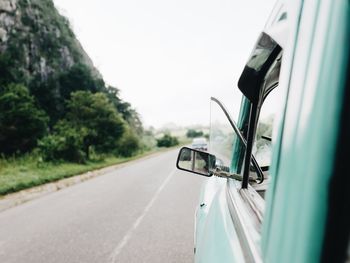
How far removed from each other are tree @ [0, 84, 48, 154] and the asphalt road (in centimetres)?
1272

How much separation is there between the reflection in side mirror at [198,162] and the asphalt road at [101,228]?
2.29 meters

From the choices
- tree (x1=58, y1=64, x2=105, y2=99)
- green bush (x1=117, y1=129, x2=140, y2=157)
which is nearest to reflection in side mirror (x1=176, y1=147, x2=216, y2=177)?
green bush (x1=117, y1=129, x2=140, y2=157)

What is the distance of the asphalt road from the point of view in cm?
410

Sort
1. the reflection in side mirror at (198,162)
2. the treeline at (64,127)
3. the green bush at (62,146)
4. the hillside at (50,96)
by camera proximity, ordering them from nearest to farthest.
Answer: the reflection in side mirror at (198,162), the green bush at (62,146), the treeline at (64,127), the hillside at (50,96)

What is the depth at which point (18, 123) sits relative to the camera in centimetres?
1939

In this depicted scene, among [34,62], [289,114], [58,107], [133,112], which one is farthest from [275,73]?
[133,112]

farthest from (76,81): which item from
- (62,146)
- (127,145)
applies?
(62,146)

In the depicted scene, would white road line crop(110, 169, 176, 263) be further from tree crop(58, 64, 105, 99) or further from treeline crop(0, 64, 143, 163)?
tree crop(58, 64, 105, 99)

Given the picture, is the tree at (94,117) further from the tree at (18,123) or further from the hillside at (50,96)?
the tree at (18,123)

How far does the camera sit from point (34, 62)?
37969 mm

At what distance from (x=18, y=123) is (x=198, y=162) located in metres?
20.4

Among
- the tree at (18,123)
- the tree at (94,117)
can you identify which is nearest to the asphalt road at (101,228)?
the tree at (18,123)

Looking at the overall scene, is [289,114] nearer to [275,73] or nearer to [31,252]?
[275,73]

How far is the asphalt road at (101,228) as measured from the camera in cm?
410
